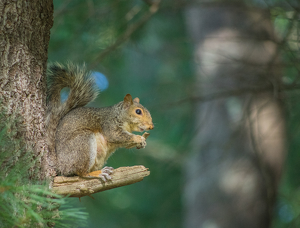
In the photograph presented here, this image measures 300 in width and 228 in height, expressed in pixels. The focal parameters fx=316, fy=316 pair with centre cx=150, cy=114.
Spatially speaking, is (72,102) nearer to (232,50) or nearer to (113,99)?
(232,50)

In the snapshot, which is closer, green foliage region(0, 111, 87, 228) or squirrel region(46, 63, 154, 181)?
green foliage region(0, 111, 87, 228)

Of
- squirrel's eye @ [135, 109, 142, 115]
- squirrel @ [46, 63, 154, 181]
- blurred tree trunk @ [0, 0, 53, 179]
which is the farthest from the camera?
squirrel's eye @ [135, 109, 142, 115]

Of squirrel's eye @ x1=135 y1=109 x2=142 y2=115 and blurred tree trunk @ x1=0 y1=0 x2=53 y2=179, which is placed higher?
blurred tree trunk @ x1=0 y1=0 x2=53 y2=179

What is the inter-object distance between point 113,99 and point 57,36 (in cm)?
183

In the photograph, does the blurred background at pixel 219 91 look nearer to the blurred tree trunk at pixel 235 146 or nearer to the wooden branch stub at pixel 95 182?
the blurred tree trunk at pixel 235 146

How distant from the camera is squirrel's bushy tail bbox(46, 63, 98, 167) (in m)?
1.30

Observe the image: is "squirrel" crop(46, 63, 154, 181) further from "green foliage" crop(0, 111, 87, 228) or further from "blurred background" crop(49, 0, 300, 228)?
"blurred background" crop(49, 0, 300, 228)

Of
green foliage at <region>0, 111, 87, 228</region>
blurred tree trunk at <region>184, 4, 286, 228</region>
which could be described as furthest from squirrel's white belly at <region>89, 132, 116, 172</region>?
blurred tree trunk at <region>184, 4, 286, 228</region>

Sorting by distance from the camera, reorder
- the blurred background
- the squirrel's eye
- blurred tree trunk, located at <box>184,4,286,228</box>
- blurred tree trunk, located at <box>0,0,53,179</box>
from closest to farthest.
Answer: blurred tree trunk, located at <box>0,0,53,179</box> → the squirrel's eye → the blurred background → blurred tree trunk, located at <box>184,4,286,228</box>

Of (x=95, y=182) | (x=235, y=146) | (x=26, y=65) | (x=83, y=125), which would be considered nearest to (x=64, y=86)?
(x=83, y=125)

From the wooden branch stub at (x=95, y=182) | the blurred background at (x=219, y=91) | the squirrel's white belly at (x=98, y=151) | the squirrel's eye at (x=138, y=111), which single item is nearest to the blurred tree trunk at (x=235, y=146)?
the blurred background at (x=219, y=91)

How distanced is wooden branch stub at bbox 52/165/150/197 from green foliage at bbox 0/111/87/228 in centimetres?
11

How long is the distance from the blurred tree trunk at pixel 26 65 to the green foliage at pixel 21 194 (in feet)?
0.16

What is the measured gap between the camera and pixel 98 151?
4.42 ft
